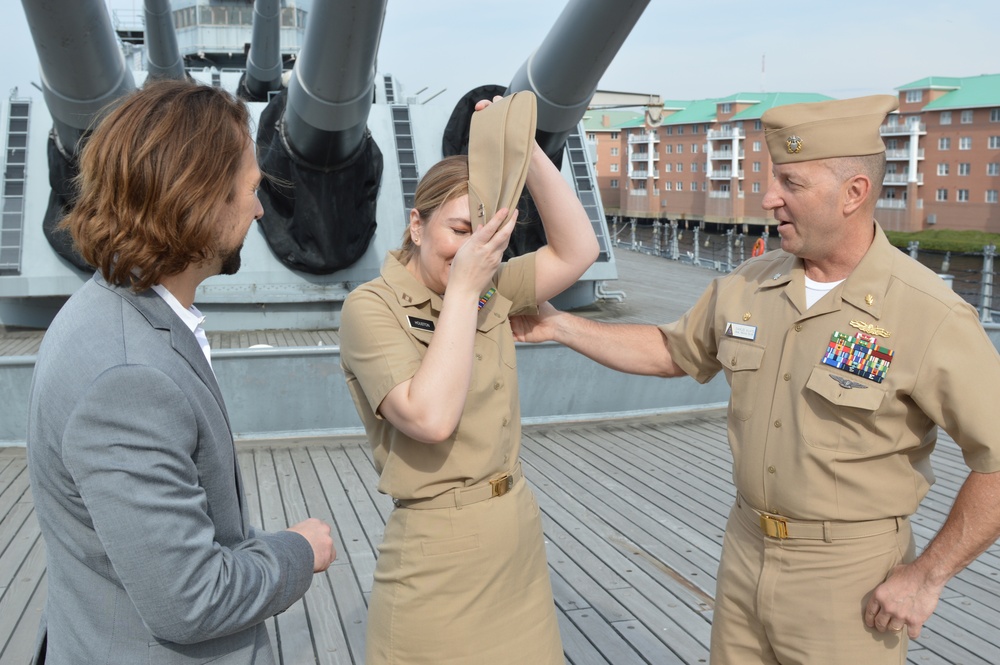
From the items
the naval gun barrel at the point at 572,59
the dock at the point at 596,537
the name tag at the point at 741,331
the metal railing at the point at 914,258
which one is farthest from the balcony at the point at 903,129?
the name tag at the point at 741,331

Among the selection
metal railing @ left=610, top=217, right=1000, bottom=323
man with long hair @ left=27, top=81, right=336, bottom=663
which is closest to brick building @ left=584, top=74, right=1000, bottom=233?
metal railing @ left=610, top=217, right=1000, bottom=323

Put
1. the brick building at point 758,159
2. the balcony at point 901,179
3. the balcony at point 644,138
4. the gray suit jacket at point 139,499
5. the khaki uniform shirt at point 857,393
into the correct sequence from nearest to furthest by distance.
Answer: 1. the gray suit jacket at point 139,499
2. the khaki uniform shirt at point 857,393
3. the brick building at point 758,159
4. the balcony at point 901,179
5. the balcony at point 644,138

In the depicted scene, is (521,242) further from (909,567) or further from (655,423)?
(909,567)

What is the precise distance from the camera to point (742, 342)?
1.86 meters

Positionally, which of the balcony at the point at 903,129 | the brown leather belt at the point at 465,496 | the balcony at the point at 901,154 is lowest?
the brown leather belt at the point at 465,496

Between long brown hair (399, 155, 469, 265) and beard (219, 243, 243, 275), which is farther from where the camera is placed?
long brown hair (399, 155, 469, 265)

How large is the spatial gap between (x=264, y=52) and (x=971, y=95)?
4003 centimetres

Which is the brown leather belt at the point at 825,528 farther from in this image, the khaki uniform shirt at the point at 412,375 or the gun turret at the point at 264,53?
the gun turret at the point at 264,53

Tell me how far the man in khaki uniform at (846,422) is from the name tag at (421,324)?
0.59m

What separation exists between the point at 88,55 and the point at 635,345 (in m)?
4.38

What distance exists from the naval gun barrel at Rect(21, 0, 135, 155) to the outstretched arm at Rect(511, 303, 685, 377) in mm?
3410

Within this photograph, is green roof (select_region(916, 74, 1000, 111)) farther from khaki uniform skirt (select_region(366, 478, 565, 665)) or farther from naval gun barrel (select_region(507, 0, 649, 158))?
khaki uniform skirt (select_region(366, 478, 565, 665))

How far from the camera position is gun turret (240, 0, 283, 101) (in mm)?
9656

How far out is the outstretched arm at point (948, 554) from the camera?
1.58 meters
